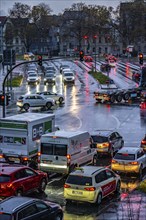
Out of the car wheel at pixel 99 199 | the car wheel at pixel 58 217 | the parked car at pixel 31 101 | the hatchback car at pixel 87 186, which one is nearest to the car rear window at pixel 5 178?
the hatchback car at pixel 87 186

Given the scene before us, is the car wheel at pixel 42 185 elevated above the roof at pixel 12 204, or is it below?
below

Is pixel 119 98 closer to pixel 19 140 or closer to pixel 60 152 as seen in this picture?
pixel 19 140

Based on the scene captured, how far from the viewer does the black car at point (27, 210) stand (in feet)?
60.6

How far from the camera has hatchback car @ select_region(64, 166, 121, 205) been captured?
23469 millimetres

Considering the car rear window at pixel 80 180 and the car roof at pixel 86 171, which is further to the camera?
the car roof at pixel 86 171

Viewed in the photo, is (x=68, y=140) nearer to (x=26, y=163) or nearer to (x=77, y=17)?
(x=26, y=163)

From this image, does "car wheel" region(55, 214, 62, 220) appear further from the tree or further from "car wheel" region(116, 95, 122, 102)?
the tree

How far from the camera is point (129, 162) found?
2911 cm

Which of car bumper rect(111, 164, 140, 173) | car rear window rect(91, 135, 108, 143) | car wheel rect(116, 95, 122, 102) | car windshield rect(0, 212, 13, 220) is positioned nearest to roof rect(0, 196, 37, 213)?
car windshield rect(0, 212, 13, 220)

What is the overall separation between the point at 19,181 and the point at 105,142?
1081cm

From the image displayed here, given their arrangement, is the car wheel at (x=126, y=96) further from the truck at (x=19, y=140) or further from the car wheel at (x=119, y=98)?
the truck at (x=19, y=140)

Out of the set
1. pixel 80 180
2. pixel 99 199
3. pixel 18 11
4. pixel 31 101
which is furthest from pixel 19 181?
pixel 18 11

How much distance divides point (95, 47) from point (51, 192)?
Answer: 143490 millimetres

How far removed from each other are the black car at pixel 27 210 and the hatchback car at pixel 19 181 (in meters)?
4.14
